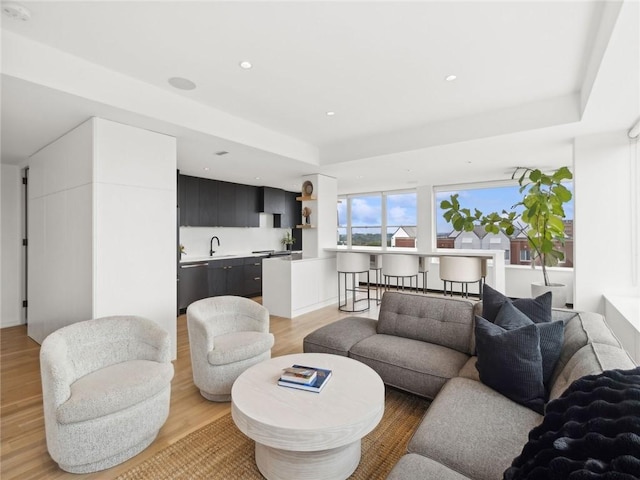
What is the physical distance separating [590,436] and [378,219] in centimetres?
764

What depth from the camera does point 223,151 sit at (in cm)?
434

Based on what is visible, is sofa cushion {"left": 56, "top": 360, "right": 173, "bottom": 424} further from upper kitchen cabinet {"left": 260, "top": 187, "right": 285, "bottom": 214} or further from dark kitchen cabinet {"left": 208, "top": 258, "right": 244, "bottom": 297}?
upper kitchen cabinet {"left": 260, "top": 187, "right": 285, "bottom": 214}

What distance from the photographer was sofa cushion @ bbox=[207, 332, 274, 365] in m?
2.57

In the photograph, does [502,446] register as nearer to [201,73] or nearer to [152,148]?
[201,73]

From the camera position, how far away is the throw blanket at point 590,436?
31.8 inches

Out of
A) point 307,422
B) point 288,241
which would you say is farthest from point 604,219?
point 288,241


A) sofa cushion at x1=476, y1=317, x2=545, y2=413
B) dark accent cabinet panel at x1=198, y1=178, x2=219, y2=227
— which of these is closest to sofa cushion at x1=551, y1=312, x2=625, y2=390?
sofa cushion at x1=476, y1=317, x2=545, y2=413

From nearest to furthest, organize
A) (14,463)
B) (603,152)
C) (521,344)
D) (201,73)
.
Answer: (521,344) < (14,463) < (201,73) < (603,152)

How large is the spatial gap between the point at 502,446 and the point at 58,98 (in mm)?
3649

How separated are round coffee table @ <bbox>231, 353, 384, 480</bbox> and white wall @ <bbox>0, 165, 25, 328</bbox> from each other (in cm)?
489

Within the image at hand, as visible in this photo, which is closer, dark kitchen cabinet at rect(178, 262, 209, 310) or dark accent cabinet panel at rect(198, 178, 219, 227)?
dark kitchen cabinet at rect(178, 262, 209, 310)

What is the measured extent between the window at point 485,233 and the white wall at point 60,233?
21.5ft

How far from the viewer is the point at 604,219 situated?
3.65 metres

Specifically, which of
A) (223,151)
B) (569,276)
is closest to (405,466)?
(223,151)
